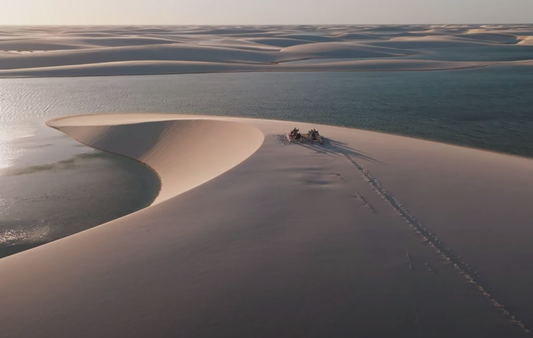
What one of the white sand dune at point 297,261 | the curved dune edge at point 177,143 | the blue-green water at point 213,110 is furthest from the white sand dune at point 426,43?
the white sand dune at point 297,261

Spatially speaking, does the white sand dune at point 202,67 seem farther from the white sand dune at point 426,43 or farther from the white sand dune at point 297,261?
the white sand dune at point 297,261

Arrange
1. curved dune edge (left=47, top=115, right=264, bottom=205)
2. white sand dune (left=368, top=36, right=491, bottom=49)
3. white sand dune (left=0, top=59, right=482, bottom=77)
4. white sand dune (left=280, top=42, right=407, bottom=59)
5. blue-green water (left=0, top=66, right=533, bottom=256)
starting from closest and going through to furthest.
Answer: blue-green water (left=0, top=66, right=533, bottom=256), curved dune edge (left=47, top=115, right=264, bottom=205), white sand dune (left=0, top=59, right=482, bottom=77), white sand dune (left=280, top=42, right=407, bottom=59), white sand dune (left=368, top=36, right=491, bottom=49)

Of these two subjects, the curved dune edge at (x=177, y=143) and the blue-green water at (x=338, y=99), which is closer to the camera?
the curved dune edge at (x=177, y=143)

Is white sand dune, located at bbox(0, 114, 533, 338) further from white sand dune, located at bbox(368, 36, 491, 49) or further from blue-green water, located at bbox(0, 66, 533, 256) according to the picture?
white sand dune, located at bbox(368, 36, 491, 49)

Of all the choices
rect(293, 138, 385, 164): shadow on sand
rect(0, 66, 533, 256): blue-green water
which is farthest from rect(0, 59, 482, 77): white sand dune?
rect(293, 138, 385, 164): shadow on sand

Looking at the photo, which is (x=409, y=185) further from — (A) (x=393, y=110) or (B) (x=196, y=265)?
(A) (x=393, y=110)

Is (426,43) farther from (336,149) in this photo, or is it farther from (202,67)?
(336,149)

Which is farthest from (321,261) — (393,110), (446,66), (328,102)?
(446,66)
